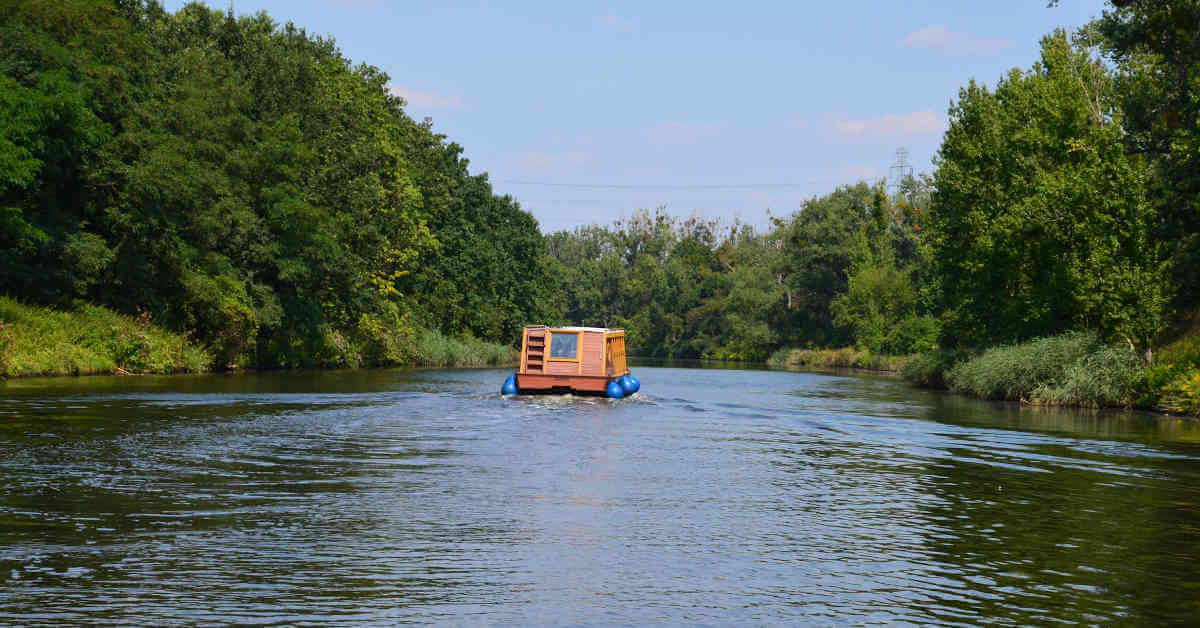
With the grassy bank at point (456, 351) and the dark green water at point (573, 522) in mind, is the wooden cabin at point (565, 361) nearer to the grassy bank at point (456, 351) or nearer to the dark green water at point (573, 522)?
the dark green water at point (573, 522)

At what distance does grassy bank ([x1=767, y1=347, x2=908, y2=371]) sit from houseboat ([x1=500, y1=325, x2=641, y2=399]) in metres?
67.6

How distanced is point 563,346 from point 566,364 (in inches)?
30.0

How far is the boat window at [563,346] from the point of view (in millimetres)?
47281

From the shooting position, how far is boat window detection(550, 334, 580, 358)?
4728 cm

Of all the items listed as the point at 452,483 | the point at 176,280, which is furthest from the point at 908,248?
the point at 452,483

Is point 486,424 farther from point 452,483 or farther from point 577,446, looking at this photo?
point 452,483

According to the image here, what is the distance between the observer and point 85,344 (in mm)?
52094

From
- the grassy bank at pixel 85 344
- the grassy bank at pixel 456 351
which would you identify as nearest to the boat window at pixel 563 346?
the grassy bank at pixel 85 344

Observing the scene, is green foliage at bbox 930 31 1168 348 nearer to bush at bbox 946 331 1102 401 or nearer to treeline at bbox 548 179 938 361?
bush at bbox 946 331 1102 401

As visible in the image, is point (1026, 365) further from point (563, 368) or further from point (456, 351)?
point (456, 351)

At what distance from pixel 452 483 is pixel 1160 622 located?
12179mm

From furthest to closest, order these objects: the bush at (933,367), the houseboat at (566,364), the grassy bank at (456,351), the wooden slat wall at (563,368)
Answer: the grassy bank at (456,351), the bush at (933,367), the wooden slat wall at (563,368), the houseboat at (566,364)

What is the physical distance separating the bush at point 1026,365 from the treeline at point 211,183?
1452 inches

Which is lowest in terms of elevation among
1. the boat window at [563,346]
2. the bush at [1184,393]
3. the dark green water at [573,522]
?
the dark green water at [573,522]
